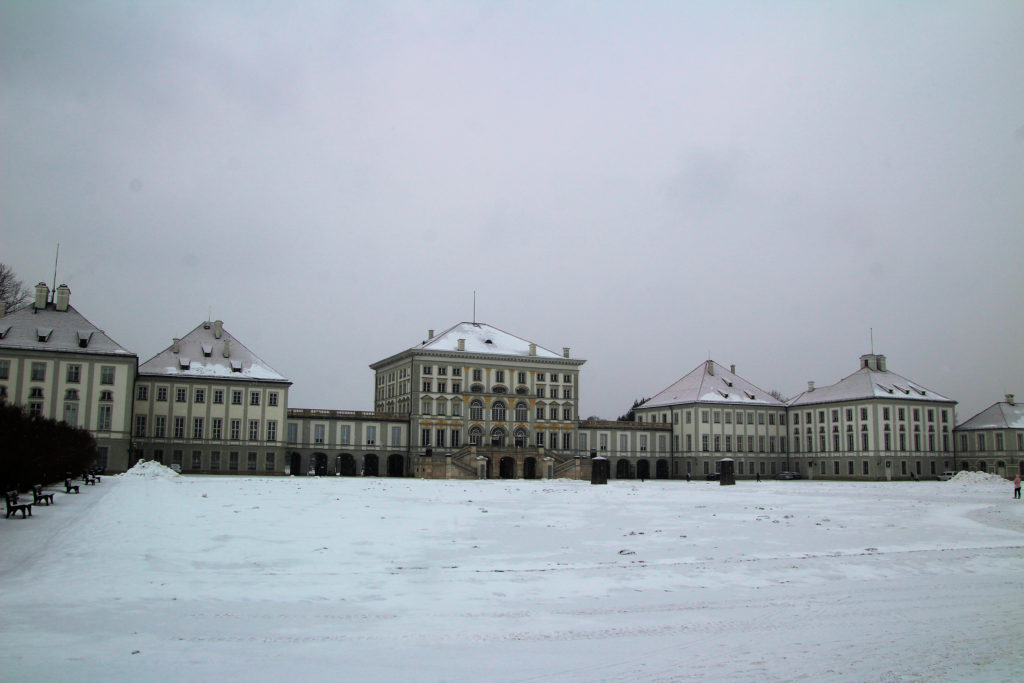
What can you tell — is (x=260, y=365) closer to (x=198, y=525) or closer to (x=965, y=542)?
(x=198, y=525)

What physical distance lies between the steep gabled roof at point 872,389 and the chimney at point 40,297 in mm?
71108

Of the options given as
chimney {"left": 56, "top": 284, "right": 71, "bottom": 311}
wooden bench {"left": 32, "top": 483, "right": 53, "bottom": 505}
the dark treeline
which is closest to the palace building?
chimney {"left": 56, "top": 284, "right": 71, "bottom": 311}

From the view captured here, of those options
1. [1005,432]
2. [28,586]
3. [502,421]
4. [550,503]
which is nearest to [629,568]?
[28,586]

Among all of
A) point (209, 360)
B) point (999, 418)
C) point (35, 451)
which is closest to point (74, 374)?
point (209, 360)

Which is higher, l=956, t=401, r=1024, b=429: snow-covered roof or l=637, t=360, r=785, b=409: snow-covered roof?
l=637, t=360, r=785, b=409: snow-covered roof

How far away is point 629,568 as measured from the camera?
60.9 ft

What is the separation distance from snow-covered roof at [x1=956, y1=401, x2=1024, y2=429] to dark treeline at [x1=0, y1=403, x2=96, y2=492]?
7902 centimetres

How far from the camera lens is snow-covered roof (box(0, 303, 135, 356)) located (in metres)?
62.8

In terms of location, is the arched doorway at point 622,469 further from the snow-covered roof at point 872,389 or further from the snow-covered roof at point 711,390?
the snow-covered roof at point 872,389

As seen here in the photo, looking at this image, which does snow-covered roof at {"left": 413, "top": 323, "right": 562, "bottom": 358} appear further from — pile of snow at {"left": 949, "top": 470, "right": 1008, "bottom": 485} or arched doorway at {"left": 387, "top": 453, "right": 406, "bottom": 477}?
pile of snow at {"left": 949, "top": 470, "right": 1008, "bottom": 485}

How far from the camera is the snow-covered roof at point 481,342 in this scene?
82438 millimetres

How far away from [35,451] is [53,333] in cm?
3661

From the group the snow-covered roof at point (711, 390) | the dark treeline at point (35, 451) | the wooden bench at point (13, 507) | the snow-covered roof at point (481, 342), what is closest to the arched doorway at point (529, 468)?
the snow-covered roof at point (481, 342)

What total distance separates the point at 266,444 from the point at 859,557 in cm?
5880
